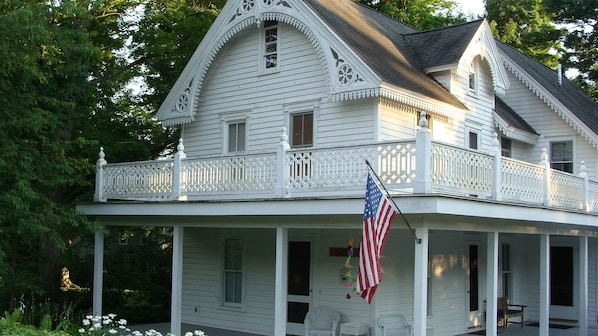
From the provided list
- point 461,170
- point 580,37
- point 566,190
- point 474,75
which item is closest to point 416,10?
point 580,37

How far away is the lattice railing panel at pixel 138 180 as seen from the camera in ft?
54.4

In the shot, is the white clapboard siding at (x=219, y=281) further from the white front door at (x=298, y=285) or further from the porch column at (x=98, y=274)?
the porch column at (x=98, y=274)

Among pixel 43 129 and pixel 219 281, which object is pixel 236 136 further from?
pixel 43 129

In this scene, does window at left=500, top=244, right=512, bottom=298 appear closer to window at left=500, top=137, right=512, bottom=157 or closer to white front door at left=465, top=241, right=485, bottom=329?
white front door at left=465, top=241, right=485, bottom=329

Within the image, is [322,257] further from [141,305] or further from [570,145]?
[570,145]

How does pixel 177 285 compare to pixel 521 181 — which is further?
pixel 177 285

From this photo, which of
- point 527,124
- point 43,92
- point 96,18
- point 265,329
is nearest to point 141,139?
point 96,18

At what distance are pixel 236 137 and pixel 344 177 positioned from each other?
682cm

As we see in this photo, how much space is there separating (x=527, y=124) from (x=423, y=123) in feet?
40.9

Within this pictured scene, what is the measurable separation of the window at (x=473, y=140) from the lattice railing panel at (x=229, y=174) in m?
7.58

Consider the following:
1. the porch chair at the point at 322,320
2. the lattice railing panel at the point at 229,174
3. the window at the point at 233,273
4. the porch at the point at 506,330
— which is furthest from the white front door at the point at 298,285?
the lattice railing panel at the point at 229,174

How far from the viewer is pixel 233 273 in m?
19.2

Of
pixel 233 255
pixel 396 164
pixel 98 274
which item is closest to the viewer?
pixel 396 164

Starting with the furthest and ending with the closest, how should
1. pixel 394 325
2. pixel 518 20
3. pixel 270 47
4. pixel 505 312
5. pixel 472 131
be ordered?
pixel 518 20 → pixel 505 312 → pixel 472 131 → pixel 270 47 → pixel 394 325
